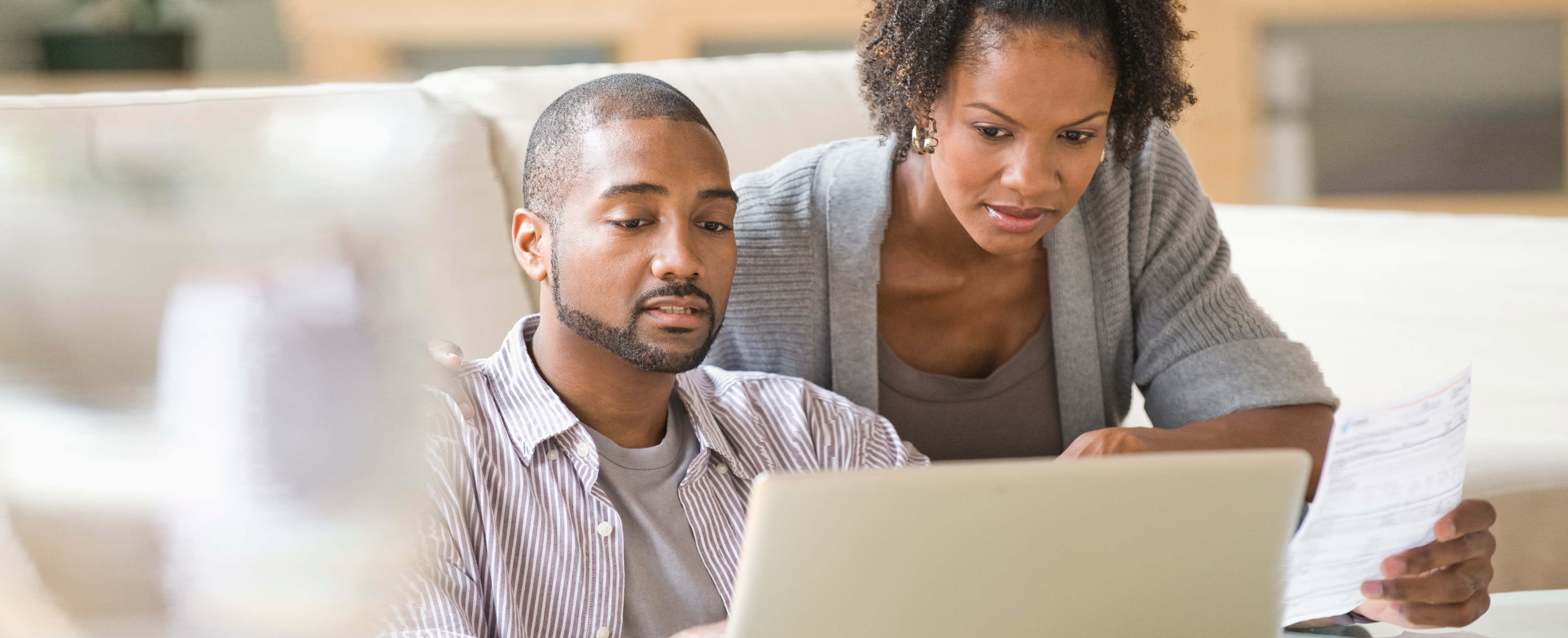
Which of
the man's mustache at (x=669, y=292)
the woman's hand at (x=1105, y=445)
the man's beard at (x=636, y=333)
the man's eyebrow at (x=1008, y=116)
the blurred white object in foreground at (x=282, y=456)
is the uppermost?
the blurred white object in foreground at (x=282, y=456)

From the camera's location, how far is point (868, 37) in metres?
1.27

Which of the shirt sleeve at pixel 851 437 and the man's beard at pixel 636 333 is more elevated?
the man's beard at pixel 636 333

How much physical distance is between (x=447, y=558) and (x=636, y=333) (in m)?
0.23

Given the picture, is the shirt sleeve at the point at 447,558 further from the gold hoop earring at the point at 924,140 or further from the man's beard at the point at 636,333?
the gold hoop earring at the point at 924,140

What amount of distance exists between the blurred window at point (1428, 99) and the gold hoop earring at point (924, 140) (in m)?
2.65

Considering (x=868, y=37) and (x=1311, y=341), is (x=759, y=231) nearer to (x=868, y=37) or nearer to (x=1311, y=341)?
(x=868, y=37)

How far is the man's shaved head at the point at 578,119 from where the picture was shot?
996mm

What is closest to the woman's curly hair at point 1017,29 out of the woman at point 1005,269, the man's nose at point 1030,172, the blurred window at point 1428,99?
the woman at point 1005,269

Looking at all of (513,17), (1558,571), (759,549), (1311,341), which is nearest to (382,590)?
(759,549)

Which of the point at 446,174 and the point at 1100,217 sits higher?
the point at 446,174

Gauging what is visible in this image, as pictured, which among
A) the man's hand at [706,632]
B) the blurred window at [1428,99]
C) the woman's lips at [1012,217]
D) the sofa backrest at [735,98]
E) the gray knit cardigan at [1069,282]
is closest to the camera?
the man's hand at [706,632]

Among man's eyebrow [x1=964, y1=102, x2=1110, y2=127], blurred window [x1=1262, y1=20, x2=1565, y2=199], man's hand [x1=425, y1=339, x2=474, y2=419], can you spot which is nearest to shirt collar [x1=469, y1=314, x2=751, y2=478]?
man's eyebrow [x1=964, y1=102, x2=1110, y2=127]

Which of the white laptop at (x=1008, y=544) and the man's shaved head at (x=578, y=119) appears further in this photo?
the man's shaved head at (x=578, y=119)

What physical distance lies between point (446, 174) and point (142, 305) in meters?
0.07
